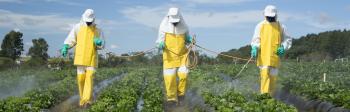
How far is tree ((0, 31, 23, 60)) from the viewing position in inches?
1718

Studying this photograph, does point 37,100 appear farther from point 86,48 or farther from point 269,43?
point 269,43

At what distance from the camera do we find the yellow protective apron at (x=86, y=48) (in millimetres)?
10180

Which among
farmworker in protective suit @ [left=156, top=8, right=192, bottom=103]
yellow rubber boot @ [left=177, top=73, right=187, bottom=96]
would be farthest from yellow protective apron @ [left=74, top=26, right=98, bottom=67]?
yellow rubber boot @ [left=177, top=73, right=187, bottom=96]

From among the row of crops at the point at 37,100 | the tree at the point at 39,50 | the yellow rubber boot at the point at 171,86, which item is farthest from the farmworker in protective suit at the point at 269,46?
the tree at the point at 39,50

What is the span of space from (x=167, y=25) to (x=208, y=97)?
1560mm

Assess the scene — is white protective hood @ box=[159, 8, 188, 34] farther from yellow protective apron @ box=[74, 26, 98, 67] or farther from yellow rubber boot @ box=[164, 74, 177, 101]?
yellow protective apron @ box=[74, 26, 98, 67]

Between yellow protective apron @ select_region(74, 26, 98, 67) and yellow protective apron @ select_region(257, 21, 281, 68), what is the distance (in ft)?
9.97

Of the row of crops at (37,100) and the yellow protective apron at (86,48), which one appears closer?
the row of crops at (37,100)

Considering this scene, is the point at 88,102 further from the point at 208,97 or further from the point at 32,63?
the point at 32,63

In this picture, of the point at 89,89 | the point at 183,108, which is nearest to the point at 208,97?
the point at 183,108

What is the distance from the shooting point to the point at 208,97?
9.93 m

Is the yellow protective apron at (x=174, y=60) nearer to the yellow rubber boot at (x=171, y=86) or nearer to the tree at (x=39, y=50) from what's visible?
the yellow rubber boot at (x=171, y=86)

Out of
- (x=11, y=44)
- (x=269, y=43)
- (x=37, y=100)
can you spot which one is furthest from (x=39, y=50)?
(x=269, y=43)

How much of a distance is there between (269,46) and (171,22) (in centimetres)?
183
